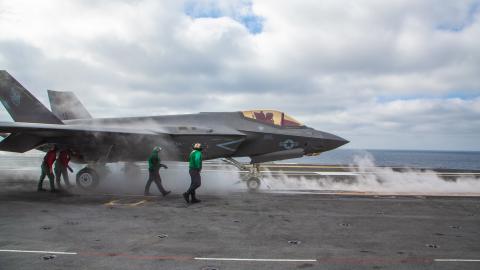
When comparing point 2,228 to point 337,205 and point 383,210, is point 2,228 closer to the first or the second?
point 337,205

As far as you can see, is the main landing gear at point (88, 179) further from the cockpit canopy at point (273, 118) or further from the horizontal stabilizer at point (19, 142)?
the cockpit canopy at point (273, 118)

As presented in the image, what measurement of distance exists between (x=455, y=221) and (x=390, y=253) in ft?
13.6

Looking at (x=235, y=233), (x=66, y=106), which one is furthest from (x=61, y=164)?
(x=235, y=233)

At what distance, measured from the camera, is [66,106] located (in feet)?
70.3

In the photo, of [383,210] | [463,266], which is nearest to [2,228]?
[463,266]

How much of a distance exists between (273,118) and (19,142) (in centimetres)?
1037

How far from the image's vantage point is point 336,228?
802 cm

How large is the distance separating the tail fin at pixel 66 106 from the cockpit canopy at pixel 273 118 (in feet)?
38.6

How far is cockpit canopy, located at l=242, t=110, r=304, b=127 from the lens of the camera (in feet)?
50.6

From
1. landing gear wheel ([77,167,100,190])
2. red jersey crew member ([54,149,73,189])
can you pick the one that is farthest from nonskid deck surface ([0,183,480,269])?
red jersey crew member ([54,149,73,189])

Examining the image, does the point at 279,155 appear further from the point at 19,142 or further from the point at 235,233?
the point at 19,142

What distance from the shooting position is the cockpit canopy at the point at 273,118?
50.6 ft

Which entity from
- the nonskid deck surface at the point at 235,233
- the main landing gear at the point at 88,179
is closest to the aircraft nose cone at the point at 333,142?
the nonskid deck surface at the point at 235,233

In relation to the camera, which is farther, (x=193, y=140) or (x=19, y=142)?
(x=193, y=140)
